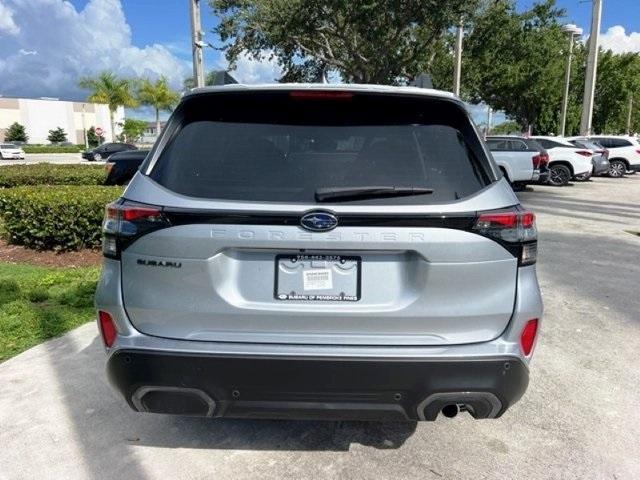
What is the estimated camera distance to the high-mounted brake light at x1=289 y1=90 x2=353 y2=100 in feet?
8.39

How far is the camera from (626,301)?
18.5 feet

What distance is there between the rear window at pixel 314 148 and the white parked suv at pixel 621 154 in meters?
24.3

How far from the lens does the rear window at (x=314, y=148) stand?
7.84 feet

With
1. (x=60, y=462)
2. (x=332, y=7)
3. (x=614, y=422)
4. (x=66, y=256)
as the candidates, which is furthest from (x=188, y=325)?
(x=332, y=7)

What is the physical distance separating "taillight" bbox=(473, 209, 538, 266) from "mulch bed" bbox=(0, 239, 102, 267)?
5.76 meters

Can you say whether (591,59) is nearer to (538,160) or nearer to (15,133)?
(538,160)

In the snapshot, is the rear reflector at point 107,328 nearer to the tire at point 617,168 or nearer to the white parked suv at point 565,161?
the white parked suv at point 565,161

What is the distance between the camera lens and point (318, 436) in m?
3.09

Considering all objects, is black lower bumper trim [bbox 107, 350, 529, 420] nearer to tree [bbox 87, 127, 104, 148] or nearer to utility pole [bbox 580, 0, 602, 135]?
utility pole [bbox 580, 0, 602, 135]

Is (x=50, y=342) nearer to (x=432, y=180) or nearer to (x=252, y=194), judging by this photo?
(x=252, y=194)

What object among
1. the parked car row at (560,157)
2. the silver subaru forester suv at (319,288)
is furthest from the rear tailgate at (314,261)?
the parked car row at (560,157)

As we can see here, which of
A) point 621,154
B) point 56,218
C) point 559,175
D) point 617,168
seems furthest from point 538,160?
point 56,218

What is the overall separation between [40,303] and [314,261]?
13.3ft

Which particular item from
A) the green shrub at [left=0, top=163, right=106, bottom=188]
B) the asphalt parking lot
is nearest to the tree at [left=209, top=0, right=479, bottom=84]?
the green shrub at [left=0, top=163, right=106, bottom=188]
